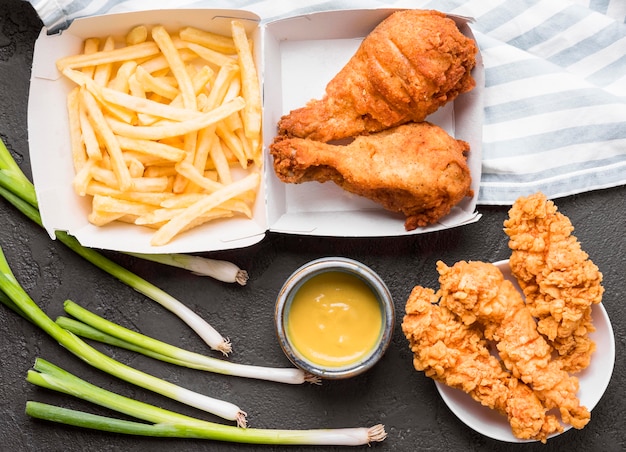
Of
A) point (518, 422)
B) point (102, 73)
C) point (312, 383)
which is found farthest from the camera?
point (312, 383)

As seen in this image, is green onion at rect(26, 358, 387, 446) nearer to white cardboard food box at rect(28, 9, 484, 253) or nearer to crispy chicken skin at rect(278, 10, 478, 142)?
white cardboard food box at rect(28, 9, 484, 253)

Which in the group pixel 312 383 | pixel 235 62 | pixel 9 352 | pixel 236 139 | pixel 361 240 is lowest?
pixel 312 383

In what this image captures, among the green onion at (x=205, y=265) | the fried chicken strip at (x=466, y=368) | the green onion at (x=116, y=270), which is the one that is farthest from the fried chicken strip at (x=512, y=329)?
the green onion at (x=116, y=270)

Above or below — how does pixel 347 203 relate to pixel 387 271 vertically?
above

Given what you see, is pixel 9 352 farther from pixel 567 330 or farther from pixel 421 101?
pixel 567 330

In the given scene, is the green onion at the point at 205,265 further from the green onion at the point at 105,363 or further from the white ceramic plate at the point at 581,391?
the white ceramic plate at the point at 581,391

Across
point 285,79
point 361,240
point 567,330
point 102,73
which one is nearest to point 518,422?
point 567,330

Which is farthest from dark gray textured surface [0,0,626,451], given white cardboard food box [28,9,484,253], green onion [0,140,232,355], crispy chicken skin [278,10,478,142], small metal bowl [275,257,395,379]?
crispy chicken skin [278,10,478,142]

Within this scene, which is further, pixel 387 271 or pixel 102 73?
pixel 387 271

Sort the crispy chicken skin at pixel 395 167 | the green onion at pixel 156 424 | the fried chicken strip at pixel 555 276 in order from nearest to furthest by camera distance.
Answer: the fried chicken strip at pixel 555 276, the crispy chicken skin at pixel 395 167, the green onion at pixel 156 424
